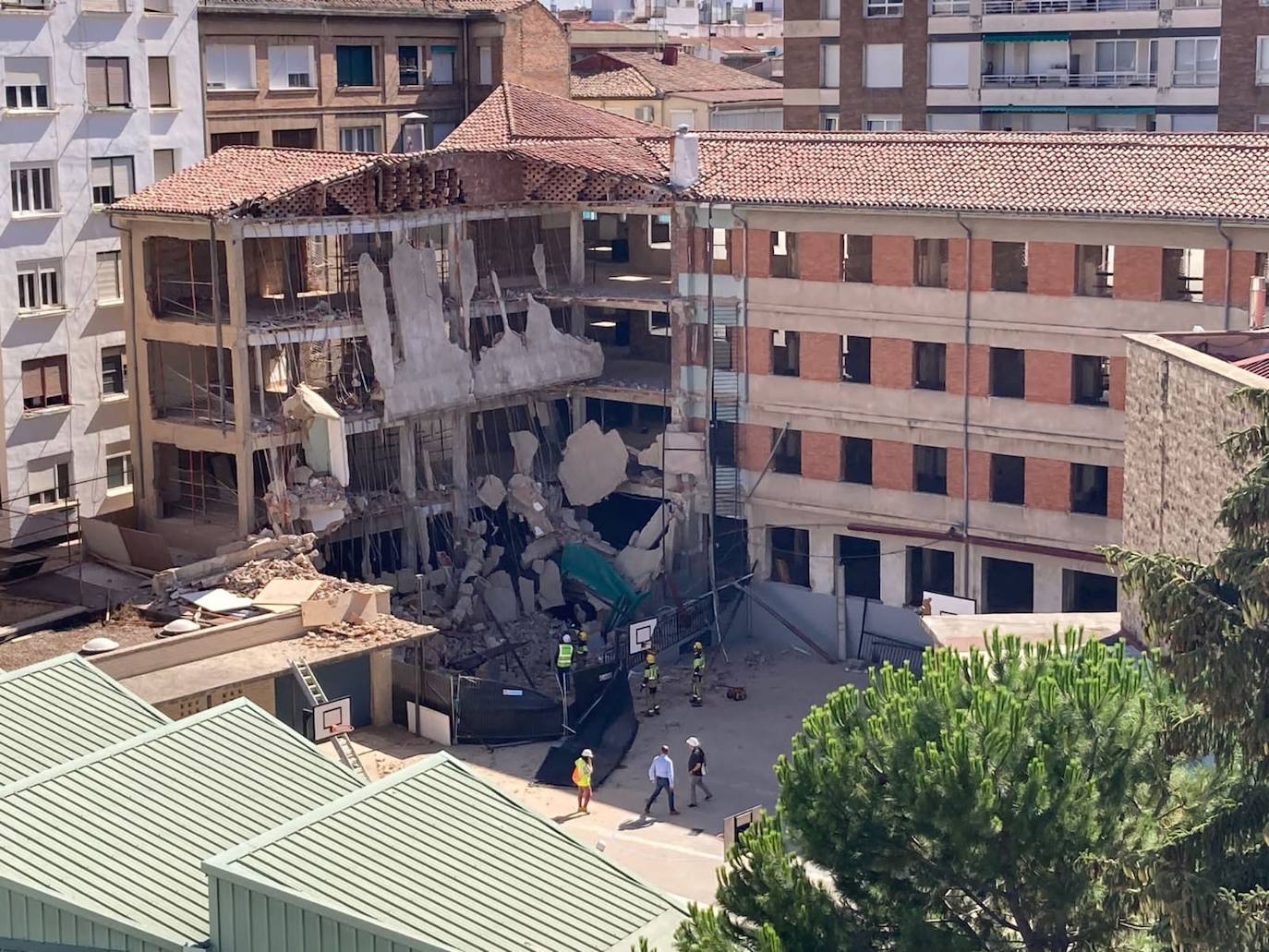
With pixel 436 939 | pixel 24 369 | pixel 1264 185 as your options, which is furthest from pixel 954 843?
pixel 24 369

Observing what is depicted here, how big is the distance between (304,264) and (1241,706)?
1417 inches

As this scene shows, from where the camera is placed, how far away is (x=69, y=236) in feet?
182

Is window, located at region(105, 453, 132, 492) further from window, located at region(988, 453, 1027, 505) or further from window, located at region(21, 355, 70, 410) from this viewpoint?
window, located at region(988, 453, 1027, 505)

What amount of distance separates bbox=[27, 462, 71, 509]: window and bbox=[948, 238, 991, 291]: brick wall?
930 inches

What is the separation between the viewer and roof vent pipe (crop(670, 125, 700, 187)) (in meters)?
52.0

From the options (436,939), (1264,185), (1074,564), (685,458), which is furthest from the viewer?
(685,458)

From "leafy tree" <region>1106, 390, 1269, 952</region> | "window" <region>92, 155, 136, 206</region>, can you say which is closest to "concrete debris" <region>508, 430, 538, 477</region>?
"window" <region>92, 155, 136, 206</region>

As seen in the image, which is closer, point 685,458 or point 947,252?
point 947,252

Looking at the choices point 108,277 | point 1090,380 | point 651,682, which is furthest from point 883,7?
point 651,682

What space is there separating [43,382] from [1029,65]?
115 ft

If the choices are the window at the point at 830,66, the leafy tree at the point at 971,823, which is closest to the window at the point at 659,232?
the window at the point at 830,66

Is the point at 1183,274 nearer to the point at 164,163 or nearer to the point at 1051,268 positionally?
the point at 1051,268

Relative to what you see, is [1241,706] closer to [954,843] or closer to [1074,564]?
[954,843]

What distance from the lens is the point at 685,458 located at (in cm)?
5325
